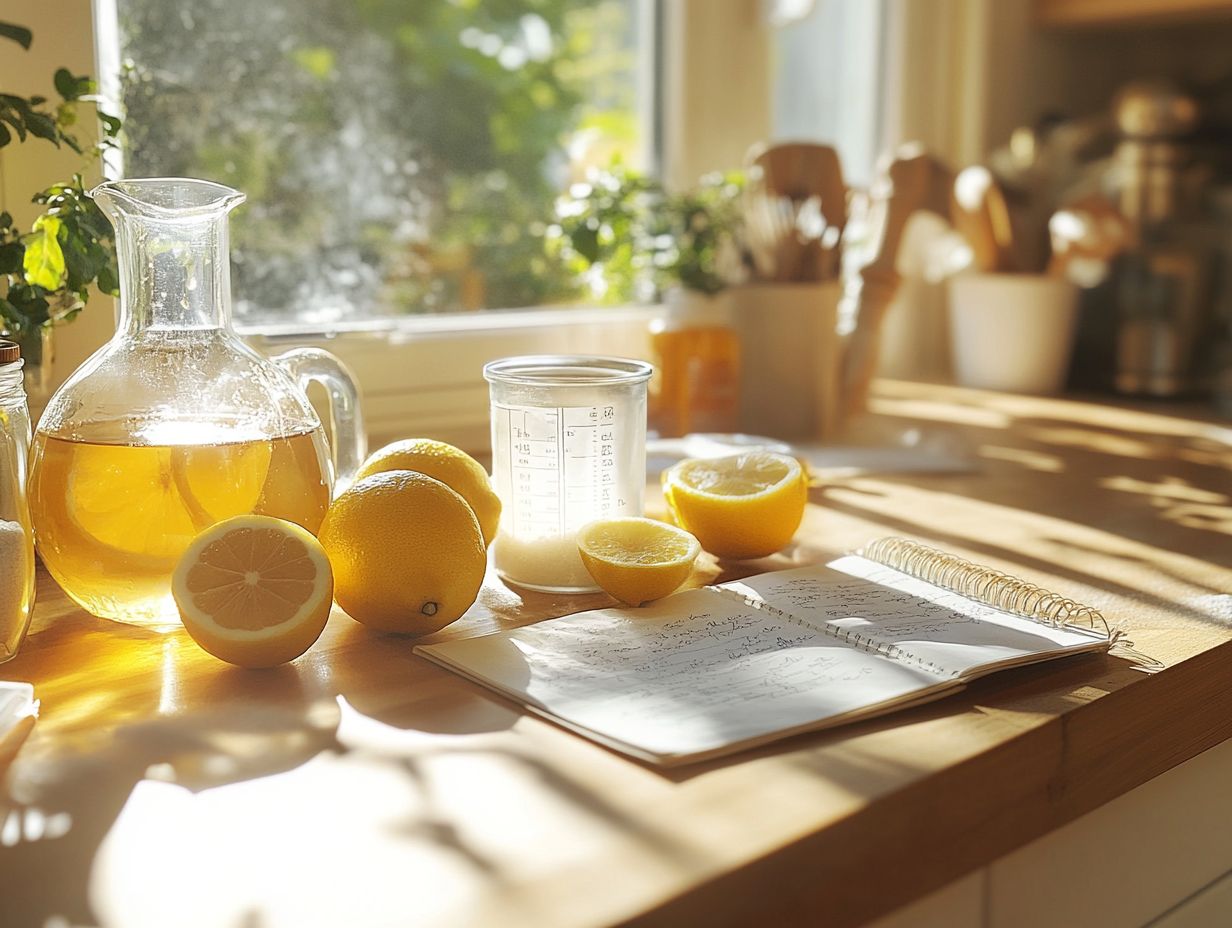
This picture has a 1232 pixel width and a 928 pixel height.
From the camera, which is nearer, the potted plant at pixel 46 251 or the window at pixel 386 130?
the potted plant at pixel 46 251

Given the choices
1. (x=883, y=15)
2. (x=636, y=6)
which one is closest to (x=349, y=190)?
(x=636, y=6)

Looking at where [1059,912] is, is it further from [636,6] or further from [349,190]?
[636,6]

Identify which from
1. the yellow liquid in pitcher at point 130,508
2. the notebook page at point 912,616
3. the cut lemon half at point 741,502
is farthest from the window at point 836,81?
the yellow liquid in pitcher at point 130,508

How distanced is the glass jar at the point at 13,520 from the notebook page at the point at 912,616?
40 centimetres

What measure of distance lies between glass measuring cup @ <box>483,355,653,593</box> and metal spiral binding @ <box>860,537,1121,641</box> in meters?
0.18

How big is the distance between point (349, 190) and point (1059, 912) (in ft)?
3.08

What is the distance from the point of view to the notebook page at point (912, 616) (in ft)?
2.16

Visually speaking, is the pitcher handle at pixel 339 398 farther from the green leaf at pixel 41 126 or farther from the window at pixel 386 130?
the window at pixel 386 130

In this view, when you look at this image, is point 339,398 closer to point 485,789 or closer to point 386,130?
point 485,789

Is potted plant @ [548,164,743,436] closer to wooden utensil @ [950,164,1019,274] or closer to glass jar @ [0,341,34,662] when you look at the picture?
wooden utensil @ [950,164,1019,274]

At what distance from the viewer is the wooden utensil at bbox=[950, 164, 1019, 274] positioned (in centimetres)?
159

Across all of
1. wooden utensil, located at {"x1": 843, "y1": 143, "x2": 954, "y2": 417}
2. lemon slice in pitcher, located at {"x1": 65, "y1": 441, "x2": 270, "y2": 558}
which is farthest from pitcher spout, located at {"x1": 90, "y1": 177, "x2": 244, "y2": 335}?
wooden utensil, located at {"x1": 843, "y1": 143, "x2": 954, "y2": 417}

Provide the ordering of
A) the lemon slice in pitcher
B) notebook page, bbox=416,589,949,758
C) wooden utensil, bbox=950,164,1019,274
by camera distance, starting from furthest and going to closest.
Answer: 1. wooden utensil, bbox=950,164,1019,274
2. the lemon slice in pitcher
3. notebook page, bbox=416,589,949,758

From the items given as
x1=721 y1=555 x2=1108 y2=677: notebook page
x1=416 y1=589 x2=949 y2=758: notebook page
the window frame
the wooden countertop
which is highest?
the window frame
